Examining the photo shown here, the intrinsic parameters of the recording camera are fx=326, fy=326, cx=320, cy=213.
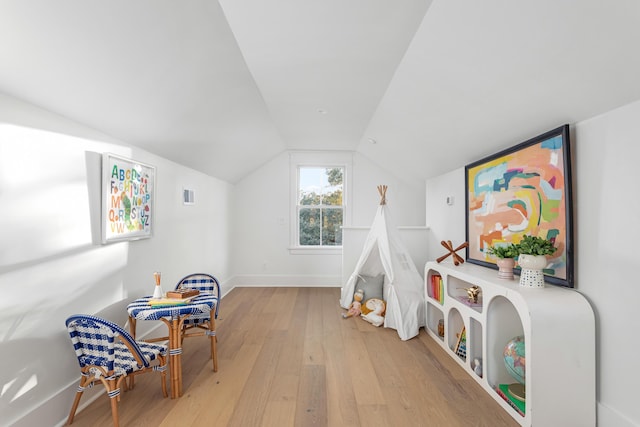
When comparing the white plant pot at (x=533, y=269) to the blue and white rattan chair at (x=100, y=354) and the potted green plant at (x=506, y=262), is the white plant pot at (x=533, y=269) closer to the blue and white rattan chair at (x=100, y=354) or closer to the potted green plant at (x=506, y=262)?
the potted green plant at (x=506, y=262)

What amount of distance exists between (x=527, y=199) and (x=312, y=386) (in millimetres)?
2016

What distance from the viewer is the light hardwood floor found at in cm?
196

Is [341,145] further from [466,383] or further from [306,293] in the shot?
[466,383]

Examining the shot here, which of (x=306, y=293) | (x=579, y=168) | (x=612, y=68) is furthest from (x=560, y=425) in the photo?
(x=306, y=293)

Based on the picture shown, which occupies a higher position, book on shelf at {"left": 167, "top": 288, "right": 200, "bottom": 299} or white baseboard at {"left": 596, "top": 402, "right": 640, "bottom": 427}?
book on shelf at {"left": 167, "top": 288, "right": 200, "bottom": 299}

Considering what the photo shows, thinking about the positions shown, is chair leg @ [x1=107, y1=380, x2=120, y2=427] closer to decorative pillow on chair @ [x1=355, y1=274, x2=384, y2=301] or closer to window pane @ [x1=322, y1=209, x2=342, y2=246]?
decorative pillow on chair @ [x1=355, y1=274, x2=384, y2=301]

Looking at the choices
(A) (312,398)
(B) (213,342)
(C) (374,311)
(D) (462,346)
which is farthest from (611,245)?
(B) (213,342)

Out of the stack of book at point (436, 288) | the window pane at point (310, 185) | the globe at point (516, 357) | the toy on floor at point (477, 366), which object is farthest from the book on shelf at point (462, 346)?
the window pane at point (310, 185)

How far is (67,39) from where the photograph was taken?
58.7 inches

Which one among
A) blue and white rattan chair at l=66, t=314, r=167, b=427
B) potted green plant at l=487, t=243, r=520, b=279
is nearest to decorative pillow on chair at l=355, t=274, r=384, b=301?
potted green plant at l=487, t=243, r=520, b=279

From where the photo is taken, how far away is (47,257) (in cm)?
185

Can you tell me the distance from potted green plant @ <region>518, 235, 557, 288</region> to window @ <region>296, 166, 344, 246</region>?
12.7ft

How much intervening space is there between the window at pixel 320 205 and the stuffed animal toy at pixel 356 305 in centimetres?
181

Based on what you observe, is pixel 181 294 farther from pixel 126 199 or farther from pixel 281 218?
pixel 281 218
